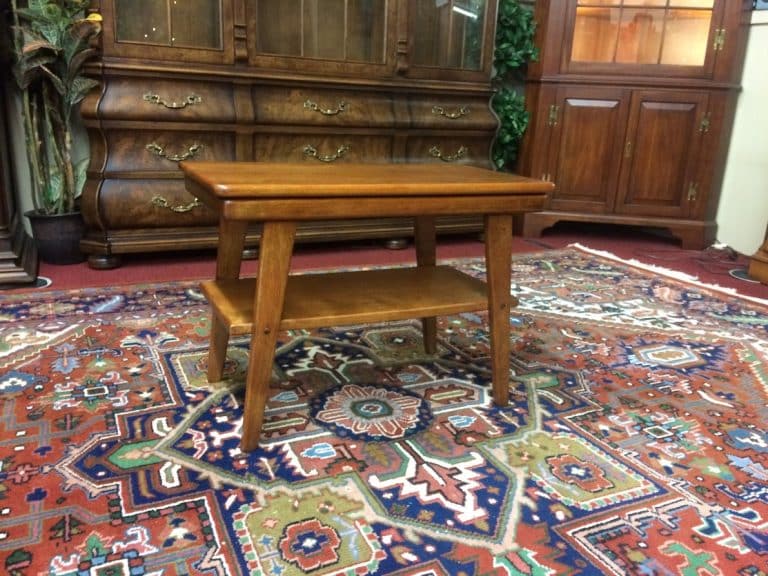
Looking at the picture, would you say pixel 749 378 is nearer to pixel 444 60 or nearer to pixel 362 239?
pixel 362 239

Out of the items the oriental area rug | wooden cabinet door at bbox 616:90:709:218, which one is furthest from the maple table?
wooden cabinet door at bbox 616:90:709:218

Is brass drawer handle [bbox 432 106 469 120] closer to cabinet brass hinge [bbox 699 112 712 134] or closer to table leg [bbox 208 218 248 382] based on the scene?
cabinet brass hinge [bbox 699 112 712 134]

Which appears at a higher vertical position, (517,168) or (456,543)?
(517,168)

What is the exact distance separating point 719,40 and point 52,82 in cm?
318

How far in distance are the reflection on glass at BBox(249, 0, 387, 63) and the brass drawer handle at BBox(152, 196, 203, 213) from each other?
29.2 inches

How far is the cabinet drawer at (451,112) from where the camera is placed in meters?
3.18

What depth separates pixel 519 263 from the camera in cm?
302

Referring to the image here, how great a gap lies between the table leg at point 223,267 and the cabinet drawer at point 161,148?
4.22 ft

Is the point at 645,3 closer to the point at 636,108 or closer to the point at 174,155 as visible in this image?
the point at 636,108

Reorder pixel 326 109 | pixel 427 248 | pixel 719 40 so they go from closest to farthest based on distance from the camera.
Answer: pixel 427 248
pixel 326 109
pixel 719 40

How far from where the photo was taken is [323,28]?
300cm

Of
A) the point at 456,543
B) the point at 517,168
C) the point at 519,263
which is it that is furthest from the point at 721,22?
the point at 456,543

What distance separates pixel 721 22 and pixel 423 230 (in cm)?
242

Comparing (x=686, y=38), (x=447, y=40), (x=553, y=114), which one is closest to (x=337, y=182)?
(x=447, y=40)
